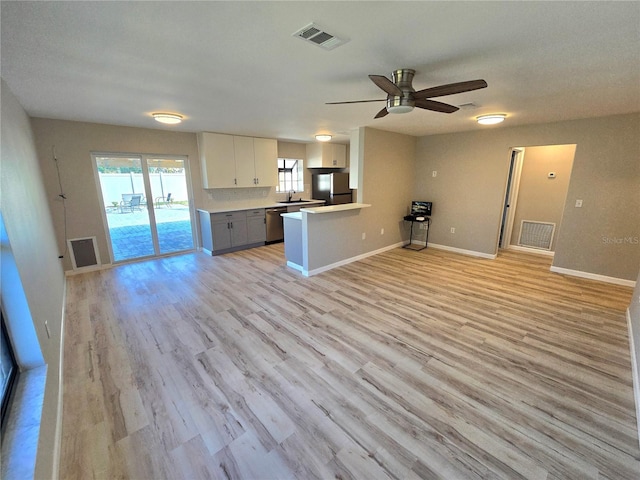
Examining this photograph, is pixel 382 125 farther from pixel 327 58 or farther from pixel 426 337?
pixel 426 337

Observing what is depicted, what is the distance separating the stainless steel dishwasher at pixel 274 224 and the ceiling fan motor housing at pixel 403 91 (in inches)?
163

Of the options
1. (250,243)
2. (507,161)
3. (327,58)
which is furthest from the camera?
(250,243)

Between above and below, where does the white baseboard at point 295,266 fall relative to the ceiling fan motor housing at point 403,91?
below

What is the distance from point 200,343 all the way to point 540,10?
3.33m

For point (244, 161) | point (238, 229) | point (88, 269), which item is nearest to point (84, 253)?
point (88, 269)

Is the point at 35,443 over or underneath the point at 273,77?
underneath

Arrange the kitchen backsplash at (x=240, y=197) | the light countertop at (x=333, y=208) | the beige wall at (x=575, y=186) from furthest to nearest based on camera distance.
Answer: the kitchen backsplash at (x=240, y=197), the light countertop at (x=333, y=208), the beige wall at (x=575, y=186)

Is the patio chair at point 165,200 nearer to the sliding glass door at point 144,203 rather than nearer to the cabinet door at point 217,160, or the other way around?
the sliding glass door at point 144,203

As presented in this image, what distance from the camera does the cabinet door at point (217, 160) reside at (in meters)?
5.08

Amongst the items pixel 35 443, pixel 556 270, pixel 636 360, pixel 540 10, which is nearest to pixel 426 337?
pixel 636 360

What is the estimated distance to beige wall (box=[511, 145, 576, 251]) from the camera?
4930 mm

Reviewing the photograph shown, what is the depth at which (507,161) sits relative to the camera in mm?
4715

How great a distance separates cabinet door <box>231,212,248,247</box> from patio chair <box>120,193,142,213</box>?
65.1 inches

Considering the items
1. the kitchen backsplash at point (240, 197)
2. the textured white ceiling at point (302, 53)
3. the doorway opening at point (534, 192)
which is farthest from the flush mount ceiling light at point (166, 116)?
the doorway opening at point (534, 192)
